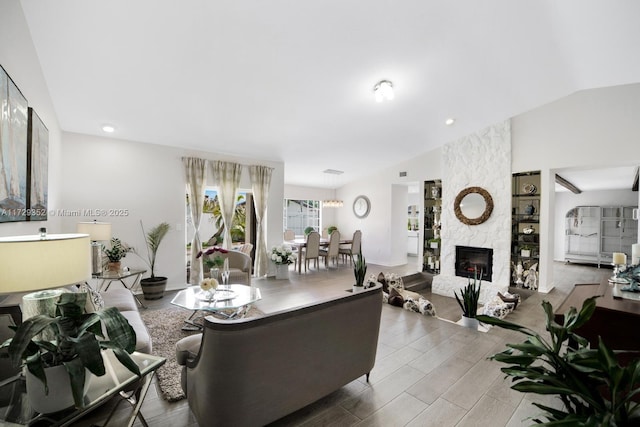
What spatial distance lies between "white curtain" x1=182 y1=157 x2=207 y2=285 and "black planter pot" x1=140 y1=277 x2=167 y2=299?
0.71 m

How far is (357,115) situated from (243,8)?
2.52 meters

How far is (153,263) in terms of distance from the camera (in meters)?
4.81

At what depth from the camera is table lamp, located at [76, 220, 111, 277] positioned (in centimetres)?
356

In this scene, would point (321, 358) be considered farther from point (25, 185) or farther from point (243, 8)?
point (243, 8)

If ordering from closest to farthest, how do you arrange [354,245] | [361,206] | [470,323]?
[470,323] → [354,245] → [361,206]

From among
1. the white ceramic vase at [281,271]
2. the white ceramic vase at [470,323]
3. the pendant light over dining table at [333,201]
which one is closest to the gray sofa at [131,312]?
the white ceramic vase at [281,271]

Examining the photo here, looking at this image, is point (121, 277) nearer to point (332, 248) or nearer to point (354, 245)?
point (332, 248)

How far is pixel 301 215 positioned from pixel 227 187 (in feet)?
14.1

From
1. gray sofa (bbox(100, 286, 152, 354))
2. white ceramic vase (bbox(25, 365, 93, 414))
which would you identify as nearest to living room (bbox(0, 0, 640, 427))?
gray sofa (bbox(100, 286, 152, 354))

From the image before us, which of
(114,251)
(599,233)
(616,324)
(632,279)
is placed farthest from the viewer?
(599,233)

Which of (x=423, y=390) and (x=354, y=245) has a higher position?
(x=354, y=245)

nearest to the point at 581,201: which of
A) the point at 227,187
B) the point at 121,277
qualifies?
the point at 227,187

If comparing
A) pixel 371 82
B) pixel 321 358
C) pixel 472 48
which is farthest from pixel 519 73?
pixel 321 358

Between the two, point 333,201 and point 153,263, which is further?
point 333,201
